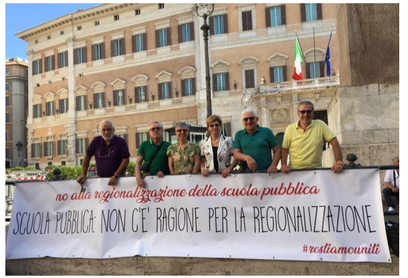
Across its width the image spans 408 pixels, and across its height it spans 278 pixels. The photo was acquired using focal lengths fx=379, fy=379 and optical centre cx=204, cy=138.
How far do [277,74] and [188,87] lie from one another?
7645mm

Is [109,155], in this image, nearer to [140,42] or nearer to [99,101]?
[140,42]

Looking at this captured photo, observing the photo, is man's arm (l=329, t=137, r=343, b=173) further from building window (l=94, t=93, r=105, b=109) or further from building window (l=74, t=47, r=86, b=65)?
building window (l=74, t=47, r=86, b=65)

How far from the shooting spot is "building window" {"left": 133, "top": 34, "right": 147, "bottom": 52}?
3478 centimetres

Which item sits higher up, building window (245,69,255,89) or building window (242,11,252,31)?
building window (242,11,252,31)

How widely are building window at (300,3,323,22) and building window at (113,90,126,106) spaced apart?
1746 cm

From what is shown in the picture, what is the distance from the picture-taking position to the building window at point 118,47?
1414 inches

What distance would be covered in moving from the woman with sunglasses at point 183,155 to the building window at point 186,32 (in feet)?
95.5

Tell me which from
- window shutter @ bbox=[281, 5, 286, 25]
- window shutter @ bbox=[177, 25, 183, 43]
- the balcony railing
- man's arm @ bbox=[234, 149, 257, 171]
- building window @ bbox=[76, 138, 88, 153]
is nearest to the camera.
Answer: man's arm @ bbox=[234, 149, 257, 171]

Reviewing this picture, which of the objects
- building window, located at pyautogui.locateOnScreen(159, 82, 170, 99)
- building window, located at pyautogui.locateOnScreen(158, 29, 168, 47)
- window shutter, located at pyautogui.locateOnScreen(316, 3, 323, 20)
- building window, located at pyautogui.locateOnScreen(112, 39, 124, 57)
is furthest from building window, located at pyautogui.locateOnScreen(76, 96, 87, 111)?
window shutter, located at pyautogui.locateOnScreen(316, 3, 323, 20)

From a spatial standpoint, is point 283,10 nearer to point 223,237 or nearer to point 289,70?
point 289,70

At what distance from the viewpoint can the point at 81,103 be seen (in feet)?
125

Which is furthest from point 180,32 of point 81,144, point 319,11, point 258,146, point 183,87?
point 258,146

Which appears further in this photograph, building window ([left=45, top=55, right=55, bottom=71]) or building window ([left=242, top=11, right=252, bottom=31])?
building window ([left=45, top=55, right=55, bottom=71])

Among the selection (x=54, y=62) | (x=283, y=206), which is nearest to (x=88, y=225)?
(x=283, y=206)
